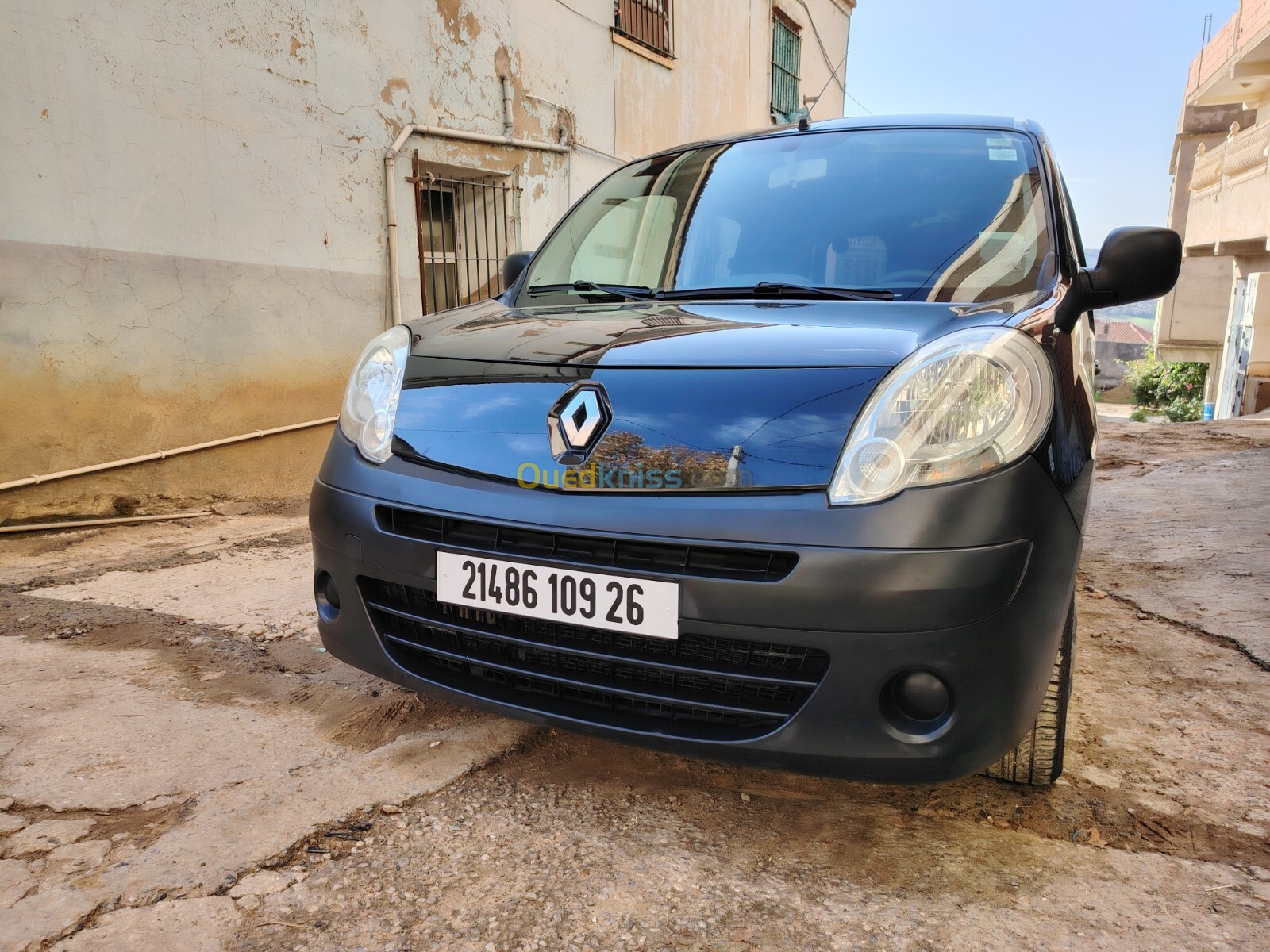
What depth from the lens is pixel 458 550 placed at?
165 cm

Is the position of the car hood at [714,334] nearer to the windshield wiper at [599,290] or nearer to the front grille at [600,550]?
the windshield wiper at [599,290]

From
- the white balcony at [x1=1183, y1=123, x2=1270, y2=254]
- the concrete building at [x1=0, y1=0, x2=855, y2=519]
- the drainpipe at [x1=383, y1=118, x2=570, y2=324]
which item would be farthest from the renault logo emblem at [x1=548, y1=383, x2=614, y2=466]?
the white balcony at [x1=1183, y1=123, x2=1270, y2=254]

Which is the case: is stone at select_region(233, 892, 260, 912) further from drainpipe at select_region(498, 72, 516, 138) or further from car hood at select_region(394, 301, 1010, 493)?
drainpipe at select_region(498, 72, 516, 138)

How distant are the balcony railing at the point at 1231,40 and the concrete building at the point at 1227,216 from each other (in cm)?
3

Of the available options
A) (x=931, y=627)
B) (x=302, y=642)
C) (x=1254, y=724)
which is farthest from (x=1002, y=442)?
(x=302, y=642)

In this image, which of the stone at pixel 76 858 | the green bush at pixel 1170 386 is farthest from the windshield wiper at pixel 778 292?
the green bush at pixel 1170 386

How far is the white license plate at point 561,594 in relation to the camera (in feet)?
4.87

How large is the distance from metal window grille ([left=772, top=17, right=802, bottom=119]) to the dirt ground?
1060cm

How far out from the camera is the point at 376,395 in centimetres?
193

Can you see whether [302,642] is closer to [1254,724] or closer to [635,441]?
[635,441]

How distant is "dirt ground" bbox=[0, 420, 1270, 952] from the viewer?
1.45 meters

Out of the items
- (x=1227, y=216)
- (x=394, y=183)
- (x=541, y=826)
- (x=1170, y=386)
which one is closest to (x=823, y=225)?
(x=541, y=826)

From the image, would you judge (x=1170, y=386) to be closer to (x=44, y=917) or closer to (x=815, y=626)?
(x=815, y=626)

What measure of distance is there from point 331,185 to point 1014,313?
15.3 feet
